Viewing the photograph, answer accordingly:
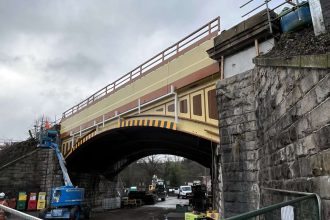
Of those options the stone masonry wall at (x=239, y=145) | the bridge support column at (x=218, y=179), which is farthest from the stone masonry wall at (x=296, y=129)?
the bridge support column at (x=218, y=179)

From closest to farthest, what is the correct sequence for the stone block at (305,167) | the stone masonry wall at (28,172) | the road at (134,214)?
1. the stone block at (305,167)
2. the road at (134,214)
3. the stone masonry wall at (28,172)

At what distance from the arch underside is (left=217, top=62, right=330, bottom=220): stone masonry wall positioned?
38.3 feet

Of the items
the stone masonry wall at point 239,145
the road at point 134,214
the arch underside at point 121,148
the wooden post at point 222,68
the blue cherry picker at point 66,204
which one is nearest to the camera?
the stone masonry wall at point 239,145

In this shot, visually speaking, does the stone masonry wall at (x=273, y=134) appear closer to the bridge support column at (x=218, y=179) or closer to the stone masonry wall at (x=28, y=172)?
the bridge support column at (x=218, y=179)

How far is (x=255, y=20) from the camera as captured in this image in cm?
994

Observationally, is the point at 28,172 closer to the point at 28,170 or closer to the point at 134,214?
the point at 28,170

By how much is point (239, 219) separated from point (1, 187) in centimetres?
2804

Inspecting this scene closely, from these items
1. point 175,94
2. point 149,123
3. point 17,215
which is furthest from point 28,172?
point 17,215

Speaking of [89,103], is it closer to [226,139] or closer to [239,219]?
[226,139]

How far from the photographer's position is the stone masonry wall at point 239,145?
9.15 m

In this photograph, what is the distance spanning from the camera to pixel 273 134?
6918 mm

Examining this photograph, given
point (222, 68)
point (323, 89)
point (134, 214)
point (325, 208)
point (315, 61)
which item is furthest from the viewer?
point (134, 214)

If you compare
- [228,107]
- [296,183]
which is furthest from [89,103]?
[296,183]

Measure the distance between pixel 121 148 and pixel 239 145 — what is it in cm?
2150
